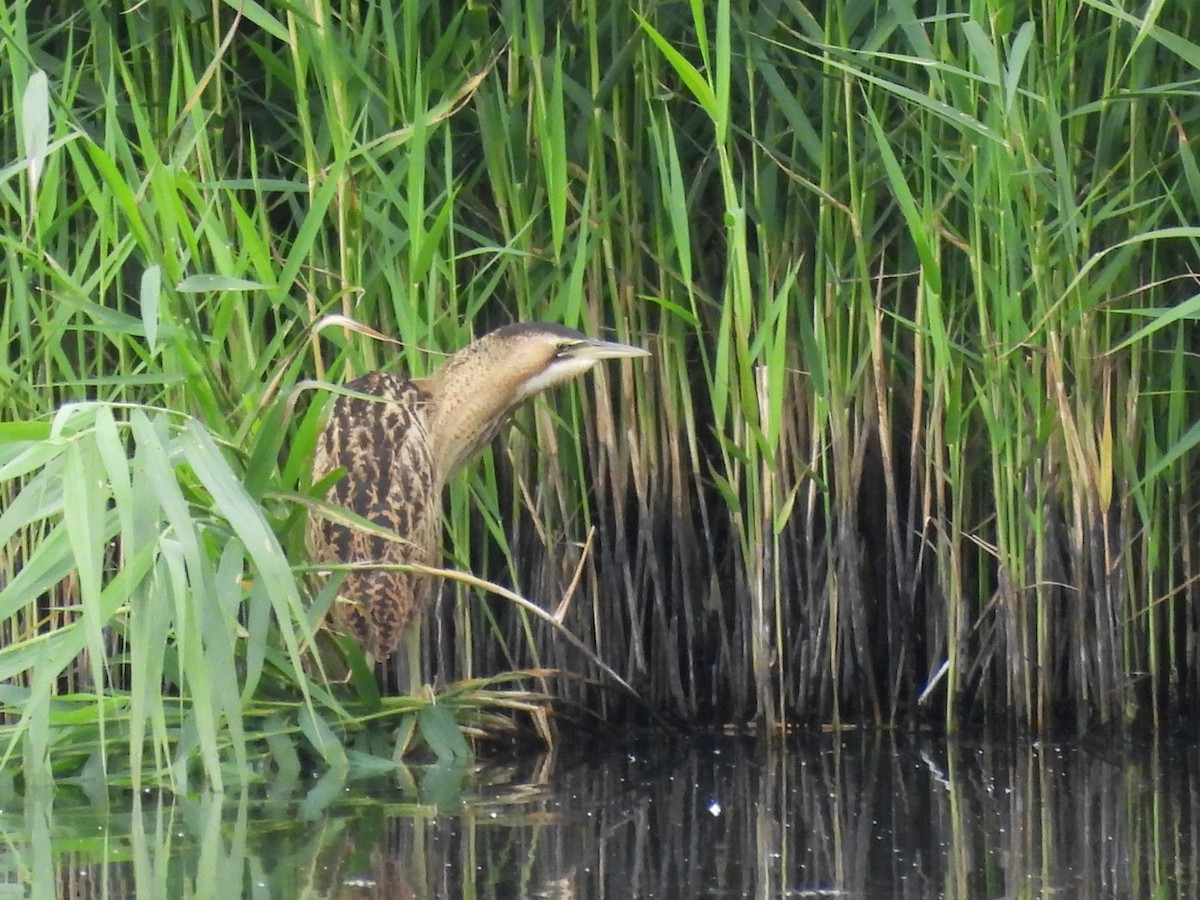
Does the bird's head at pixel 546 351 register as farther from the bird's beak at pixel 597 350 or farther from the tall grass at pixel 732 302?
the tall grass at pixel 732 302

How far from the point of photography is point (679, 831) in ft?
10.4

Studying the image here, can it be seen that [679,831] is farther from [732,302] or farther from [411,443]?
[732,302]

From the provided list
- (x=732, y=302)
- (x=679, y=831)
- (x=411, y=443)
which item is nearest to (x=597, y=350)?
(x=732, y=302)

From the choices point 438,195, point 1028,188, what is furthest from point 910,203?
point 438,195

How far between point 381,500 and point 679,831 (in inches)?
37.9

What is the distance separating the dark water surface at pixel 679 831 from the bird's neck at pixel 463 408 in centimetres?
67

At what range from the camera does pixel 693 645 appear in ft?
13.1

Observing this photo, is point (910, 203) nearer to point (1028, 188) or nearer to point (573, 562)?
point (1028, 188)

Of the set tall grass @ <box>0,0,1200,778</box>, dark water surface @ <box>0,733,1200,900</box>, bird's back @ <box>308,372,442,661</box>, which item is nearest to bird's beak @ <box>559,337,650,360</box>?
tall grass @ <box>0,0,1200,778</box>

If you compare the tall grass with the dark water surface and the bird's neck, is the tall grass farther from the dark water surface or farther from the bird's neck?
the dark water surface

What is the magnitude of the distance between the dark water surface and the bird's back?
0.34 m

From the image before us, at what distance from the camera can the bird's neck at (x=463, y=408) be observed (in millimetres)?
3740

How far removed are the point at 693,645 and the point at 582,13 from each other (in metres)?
1.40

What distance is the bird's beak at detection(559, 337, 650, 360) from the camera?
3.69 m
